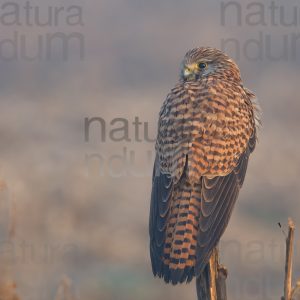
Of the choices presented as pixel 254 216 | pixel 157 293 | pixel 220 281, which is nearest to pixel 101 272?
pixel 157 293

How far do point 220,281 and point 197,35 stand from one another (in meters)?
12.0

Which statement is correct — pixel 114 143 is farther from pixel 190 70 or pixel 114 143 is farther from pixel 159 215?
pixel 159 215

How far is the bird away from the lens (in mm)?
6043

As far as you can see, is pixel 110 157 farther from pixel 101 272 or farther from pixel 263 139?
pixel 101 272

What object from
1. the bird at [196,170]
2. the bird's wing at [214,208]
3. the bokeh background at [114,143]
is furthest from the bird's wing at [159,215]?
the bokeh background at [114,143]

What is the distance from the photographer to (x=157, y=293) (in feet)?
29.9

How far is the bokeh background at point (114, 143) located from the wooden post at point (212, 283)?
66cm

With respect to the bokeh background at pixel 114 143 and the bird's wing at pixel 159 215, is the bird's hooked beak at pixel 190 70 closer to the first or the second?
the bird's wing at pixel 159 215

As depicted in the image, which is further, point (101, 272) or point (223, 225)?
point (101, 272)

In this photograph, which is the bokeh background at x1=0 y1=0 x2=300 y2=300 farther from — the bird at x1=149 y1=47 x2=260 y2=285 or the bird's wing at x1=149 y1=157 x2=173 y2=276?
the bird at x1=149 y1=47 x2=260 y2=285

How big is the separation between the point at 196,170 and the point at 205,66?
3.69 ft

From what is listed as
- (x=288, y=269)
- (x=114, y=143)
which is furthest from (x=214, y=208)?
(x=114, y=143)

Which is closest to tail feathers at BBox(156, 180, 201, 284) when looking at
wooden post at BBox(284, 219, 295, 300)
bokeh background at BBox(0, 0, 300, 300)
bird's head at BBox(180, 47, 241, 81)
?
bokeh background at BBox(0, 0, 300, 300)

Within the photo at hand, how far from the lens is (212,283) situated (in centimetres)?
591
